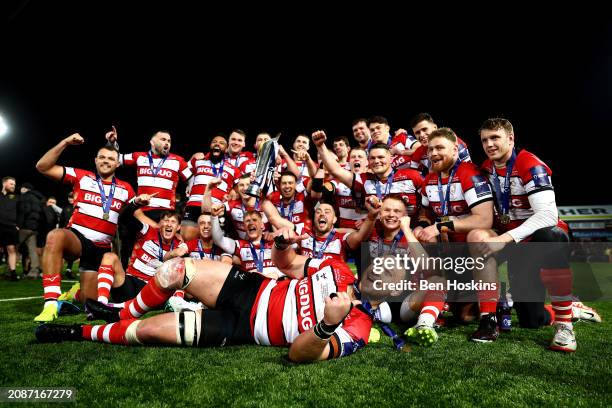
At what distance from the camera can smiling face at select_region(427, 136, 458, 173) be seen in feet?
13.1

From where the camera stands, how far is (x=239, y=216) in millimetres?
5988

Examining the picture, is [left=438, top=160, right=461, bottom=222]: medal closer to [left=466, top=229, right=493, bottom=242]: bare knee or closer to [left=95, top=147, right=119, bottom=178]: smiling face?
[left=466, top=229, right=493, bottom=242]: bare knee

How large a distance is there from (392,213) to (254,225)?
1.98 m

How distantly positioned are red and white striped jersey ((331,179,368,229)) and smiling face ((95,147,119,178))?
2.96 metres

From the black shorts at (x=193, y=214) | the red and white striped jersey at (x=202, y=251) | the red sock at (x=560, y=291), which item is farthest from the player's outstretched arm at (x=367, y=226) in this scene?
the black shorts at (x=193, y=214)

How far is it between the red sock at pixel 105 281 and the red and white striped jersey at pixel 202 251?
1035 millimetres

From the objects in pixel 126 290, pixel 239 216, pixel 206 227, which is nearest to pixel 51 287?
pixel 126 290

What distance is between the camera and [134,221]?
5.82 m

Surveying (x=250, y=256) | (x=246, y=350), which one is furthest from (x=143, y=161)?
(x=246, y=350)

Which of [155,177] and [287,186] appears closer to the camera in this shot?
[287,186]

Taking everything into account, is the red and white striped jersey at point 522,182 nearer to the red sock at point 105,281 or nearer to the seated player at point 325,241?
the seated player at point 325,241

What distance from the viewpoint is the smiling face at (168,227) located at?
5.38 metres

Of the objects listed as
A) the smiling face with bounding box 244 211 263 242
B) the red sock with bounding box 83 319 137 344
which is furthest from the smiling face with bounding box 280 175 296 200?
the red sock with bounding box 83 319 137 344

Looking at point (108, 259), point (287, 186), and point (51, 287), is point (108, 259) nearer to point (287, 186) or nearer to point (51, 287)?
point (51, 287)
